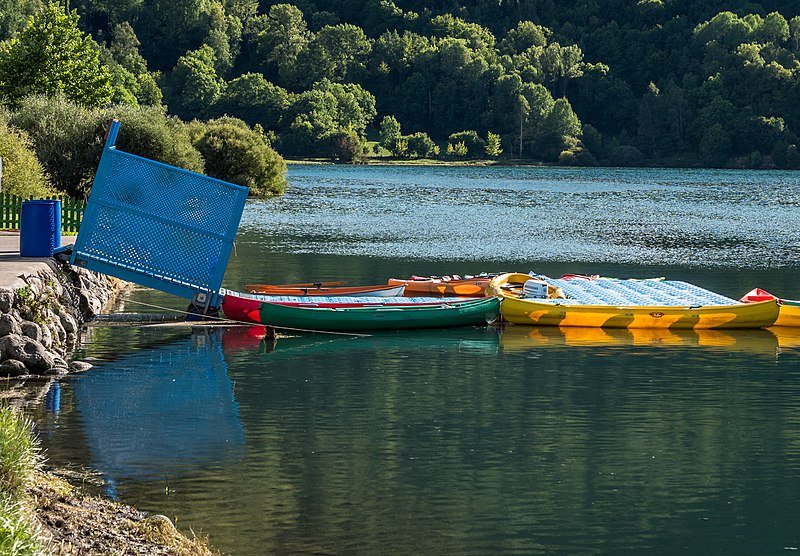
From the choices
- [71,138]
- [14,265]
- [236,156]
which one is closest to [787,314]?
[14,265]

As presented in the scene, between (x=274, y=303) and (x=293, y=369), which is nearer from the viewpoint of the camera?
(x=293, y=369)

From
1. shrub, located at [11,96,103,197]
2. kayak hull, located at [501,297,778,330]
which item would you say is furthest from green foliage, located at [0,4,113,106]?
kayak hull, located at [501,297,778,330]

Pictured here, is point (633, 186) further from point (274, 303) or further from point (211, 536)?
point (211, 536)

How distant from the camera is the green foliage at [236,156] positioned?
3314 inches

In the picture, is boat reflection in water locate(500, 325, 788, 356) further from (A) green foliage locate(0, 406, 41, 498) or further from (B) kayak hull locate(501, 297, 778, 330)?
(A) green foliage locate(0, 406, 41, 498)

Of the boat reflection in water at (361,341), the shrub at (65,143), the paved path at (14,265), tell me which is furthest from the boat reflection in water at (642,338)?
the shrub at (65,143)

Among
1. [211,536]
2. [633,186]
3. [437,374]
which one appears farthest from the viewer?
[633,186]

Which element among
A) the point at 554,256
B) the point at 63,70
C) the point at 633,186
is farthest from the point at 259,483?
the point at 633,186

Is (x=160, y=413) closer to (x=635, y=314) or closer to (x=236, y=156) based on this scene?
(x=635, y=314)

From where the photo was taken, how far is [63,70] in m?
67.7

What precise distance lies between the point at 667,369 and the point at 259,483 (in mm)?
11413

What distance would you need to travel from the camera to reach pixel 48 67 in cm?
6750

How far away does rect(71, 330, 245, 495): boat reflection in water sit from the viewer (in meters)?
16.4

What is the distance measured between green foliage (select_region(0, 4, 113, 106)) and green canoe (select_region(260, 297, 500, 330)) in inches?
1677
